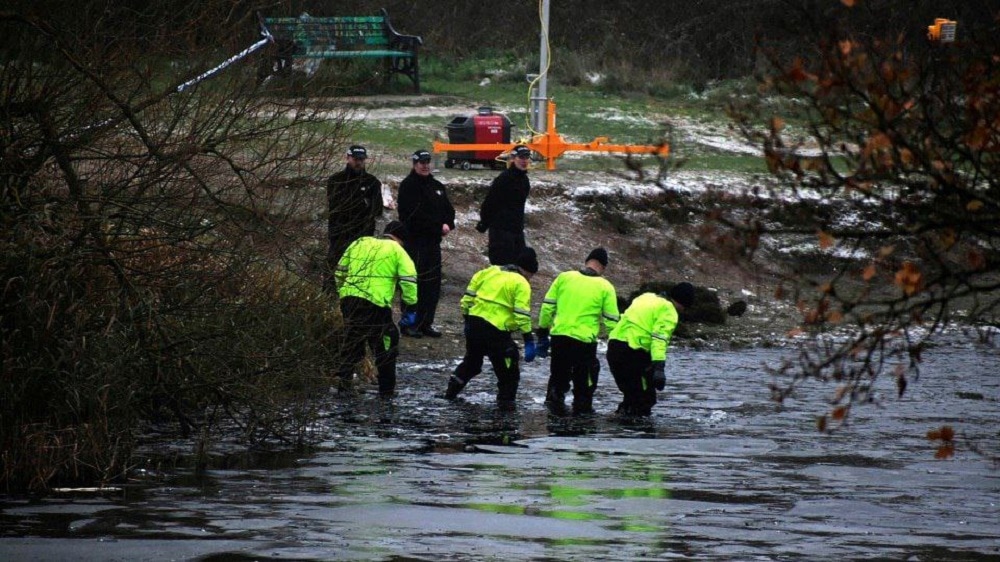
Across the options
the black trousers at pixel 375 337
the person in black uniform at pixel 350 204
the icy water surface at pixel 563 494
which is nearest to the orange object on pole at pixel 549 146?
the person in black uniform at pixel 350 204

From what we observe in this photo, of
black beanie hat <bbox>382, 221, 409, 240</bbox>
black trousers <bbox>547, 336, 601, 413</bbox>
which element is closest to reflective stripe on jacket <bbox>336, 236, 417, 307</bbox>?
black beanie hat <bbox>382, 221, 409, 240</bbox>

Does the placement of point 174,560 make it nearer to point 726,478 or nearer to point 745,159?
point 726,478

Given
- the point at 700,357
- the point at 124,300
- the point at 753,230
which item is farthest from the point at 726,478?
the point at 700,357

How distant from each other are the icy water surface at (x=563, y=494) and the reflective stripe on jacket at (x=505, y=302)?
852mm

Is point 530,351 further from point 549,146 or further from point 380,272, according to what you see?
point 549,146

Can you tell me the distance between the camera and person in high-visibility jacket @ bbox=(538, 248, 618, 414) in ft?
48.3

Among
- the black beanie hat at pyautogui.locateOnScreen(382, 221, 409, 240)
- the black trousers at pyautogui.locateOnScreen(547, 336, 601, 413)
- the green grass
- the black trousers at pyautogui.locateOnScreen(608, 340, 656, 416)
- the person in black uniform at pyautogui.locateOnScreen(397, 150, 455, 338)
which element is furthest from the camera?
the green grass

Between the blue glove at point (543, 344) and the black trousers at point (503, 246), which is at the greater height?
the black trousers at point (503, 246)

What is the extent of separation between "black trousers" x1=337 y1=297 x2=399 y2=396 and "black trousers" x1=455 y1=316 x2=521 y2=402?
0.68 metres

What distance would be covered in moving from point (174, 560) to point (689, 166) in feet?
62.3

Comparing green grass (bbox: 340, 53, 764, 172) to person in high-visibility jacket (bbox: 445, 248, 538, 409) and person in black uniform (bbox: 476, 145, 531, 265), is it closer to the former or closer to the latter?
person in black uniform (bbox: 476, 145, 531, 265)

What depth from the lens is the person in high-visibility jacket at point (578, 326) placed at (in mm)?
14727

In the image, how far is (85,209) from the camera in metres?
10.9

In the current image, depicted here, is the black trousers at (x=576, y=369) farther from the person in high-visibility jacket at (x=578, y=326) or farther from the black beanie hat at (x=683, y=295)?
the black beanie hat at (x=683, y=295)
